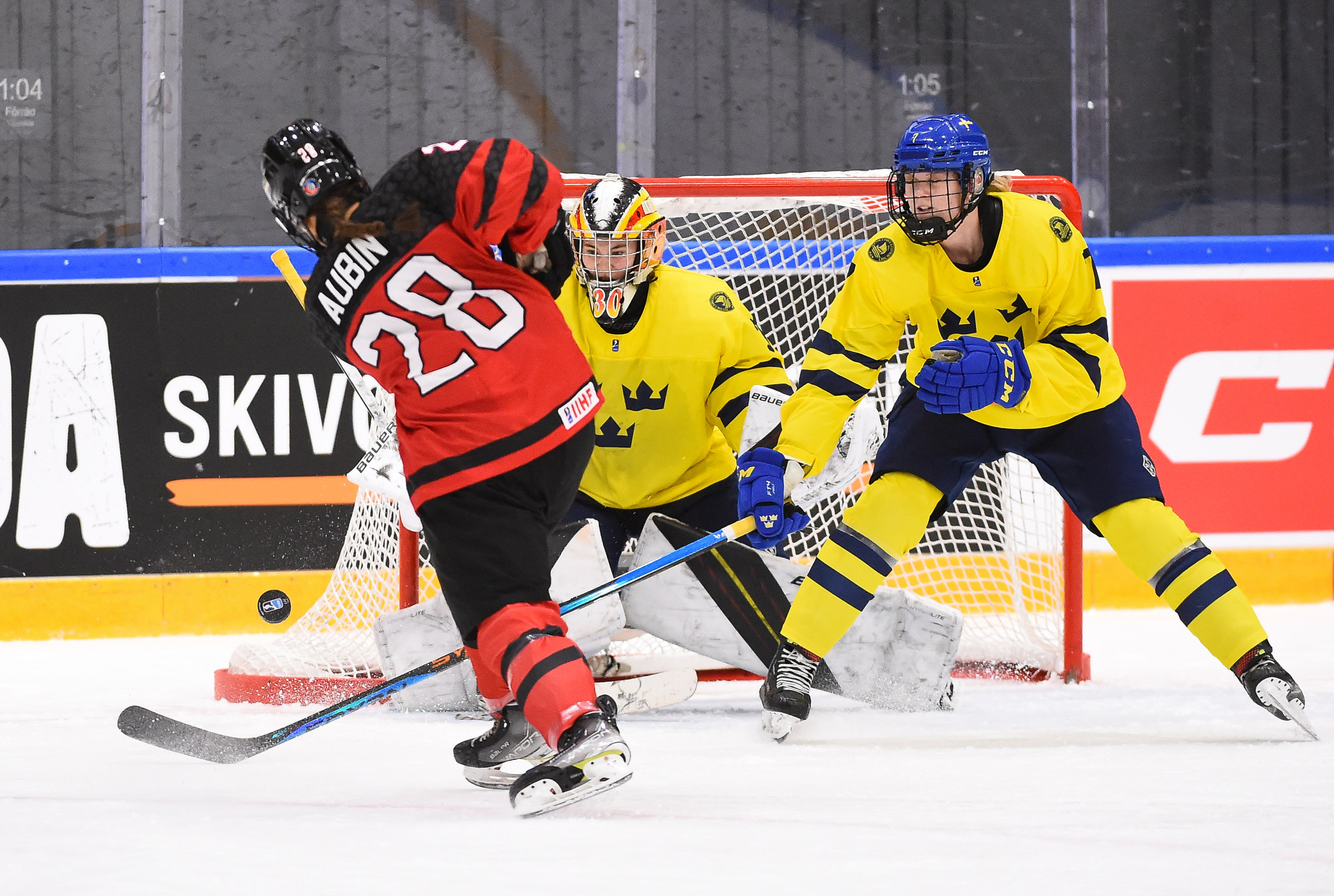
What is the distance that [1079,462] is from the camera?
2.57 meters

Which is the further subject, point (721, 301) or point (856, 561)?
point (721, 301)

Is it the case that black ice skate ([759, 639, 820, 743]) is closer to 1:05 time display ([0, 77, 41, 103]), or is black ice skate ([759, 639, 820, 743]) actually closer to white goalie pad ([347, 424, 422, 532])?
white goalie pad ([347, 424, 422, 532])

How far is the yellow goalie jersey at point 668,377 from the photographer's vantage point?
2844 mm

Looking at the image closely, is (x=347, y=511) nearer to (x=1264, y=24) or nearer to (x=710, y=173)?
(x=710, y=173)

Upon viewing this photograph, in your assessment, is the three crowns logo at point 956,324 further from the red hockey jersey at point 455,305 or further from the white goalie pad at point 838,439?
the red hockey jersey at point 455,305

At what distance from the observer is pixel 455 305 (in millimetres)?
1943

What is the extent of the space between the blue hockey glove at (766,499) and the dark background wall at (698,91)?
1963 mm

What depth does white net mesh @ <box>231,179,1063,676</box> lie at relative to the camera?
3.27m

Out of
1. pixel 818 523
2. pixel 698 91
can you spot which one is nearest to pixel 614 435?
pixel 818 523

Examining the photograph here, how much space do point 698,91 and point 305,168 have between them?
2503mm

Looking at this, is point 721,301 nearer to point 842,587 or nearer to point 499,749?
point 842,587

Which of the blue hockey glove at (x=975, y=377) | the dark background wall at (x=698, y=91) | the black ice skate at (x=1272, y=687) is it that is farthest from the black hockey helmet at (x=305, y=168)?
the dark background wall at (x=698, y=91)

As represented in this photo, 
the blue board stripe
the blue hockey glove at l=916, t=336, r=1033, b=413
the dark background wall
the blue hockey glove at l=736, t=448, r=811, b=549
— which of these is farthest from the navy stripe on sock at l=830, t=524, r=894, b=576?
the dark background wall

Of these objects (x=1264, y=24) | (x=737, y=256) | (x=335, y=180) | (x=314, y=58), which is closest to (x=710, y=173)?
(x=737, y=256)
